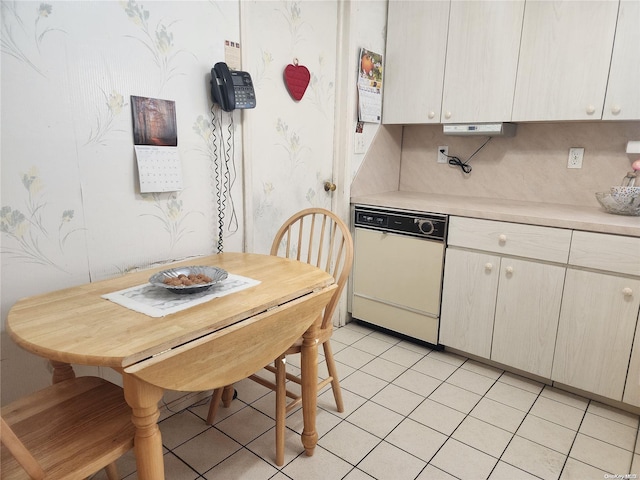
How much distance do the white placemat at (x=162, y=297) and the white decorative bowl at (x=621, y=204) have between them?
1.78 m

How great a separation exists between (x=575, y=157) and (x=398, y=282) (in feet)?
4.08

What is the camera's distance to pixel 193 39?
1664mm

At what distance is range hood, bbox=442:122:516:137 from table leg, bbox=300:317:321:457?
1.56 metres

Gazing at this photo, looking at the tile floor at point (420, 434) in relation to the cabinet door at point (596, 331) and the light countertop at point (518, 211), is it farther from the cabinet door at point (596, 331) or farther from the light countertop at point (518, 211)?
the light countertop at point (518, 211)

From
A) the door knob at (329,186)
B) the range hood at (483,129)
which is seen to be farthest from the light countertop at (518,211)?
the range hood at (483,129)

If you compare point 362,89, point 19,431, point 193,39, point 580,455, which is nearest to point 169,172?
point 193,39

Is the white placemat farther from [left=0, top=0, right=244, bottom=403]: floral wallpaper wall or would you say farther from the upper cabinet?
the upper cabinet

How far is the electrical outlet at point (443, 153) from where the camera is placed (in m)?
2.81

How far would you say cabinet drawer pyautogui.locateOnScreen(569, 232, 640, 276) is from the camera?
1734 mm

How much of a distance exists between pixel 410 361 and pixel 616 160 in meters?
1.59

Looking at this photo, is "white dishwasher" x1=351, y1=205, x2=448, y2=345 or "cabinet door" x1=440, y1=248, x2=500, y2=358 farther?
"white dishwasher" x1=351, y1=205, x2=448, y2=345

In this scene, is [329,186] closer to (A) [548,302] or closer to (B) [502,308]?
(B) [502,308]

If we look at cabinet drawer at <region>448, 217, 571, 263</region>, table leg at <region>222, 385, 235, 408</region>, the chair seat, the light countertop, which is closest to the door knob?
the light countertop

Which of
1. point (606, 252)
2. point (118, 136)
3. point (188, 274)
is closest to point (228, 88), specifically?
point (118, 136)
